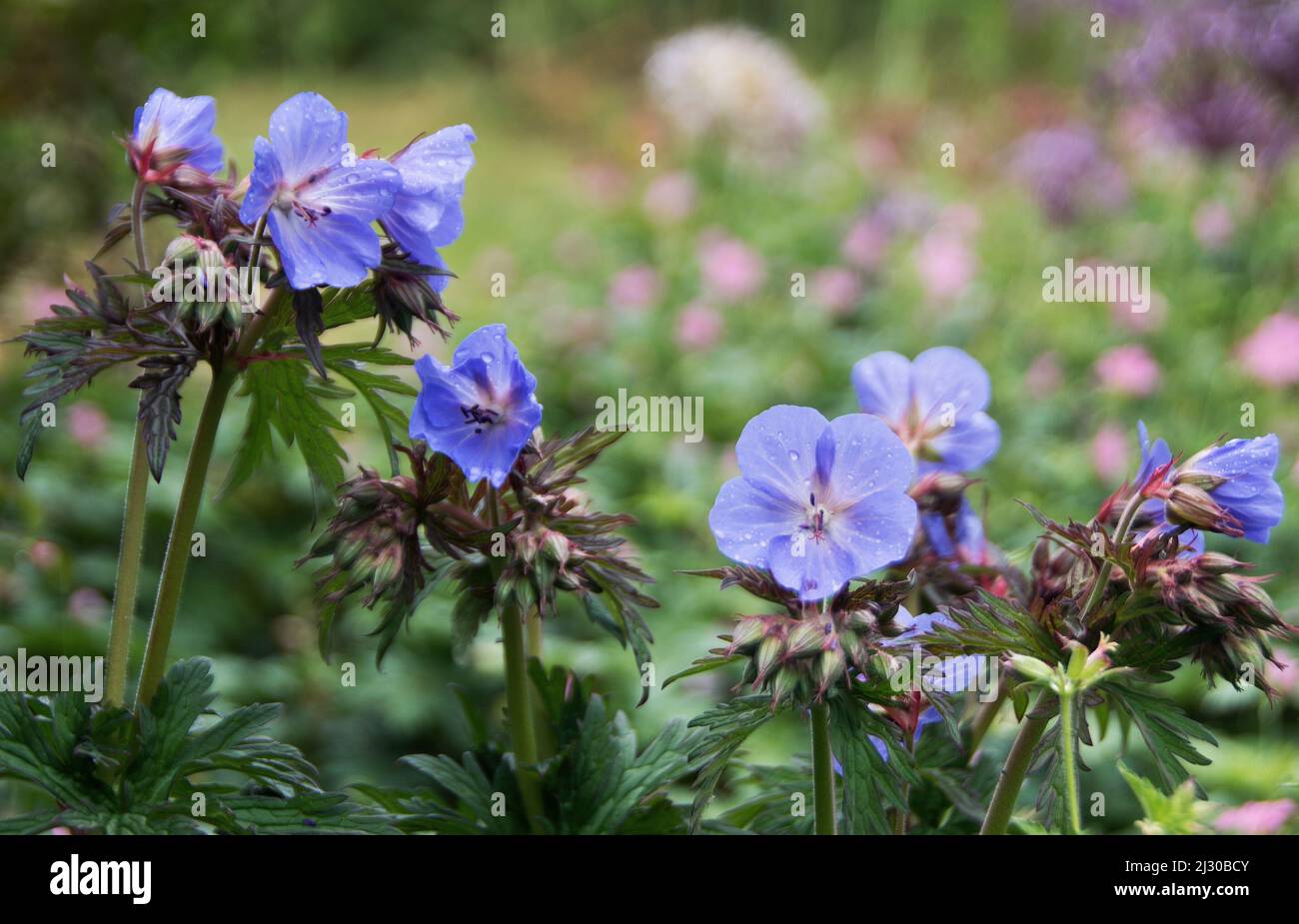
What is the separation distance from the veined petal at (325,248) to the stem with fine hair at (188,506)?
9cm

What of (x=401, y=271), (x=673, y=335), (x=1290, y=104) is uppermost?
(x=1290, y=104)

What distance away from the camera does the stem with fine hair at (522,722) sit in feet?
3.43

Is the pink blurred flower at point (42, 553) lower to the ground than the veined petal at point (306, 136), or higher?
lower

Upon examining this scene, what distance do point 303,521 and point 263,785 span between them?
7.46 ft

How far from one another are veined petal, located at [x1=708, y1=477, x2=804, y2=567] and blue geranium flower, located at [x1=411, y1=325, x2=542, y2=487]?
0.49 feet

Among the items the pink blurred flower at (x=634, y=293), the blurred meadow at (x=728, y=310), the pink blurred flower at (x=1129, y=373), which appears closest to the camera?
the blurred meadow at (x=728, y=310)

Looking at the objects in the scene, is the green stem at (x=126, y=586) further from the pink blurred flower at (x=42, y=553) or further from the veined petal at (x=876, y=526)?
the pink blurred flower at (x=42, y=553)

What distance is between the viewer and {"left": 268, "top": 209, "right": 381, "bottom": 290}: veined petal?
879 mm

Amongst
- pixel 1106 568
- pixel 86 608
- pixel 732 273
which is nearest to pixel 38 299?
pixel 86 608

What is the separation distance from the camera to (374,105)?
8672 millimetres

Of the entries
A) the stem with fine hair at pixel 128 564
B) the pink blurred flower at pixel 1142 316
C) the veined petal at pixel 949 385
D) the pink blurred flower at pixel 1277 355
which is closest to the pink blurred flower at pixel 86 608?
the stem with fine hair at pixel 128 564

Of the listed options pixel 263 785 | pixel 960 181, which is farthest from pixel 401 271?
pixel 960 181

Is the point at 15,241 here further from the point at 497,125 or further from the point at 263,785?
the point at 497,125

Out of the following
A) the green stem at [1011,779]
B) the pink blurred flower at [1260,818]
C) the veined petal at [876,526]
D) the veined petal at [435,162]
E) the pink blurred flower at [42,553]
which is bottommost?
the pink blurred flower at [1260,818]
